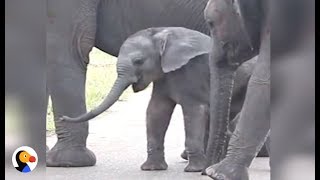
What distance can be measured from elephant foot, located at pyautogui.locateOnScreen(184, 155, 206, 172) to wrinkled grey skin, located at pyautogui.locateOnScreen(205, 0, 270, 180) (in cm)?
30

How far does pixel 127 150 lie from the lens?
372 cm

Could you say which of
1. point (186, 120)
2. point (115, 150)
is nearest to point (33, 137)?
point (186, 120)

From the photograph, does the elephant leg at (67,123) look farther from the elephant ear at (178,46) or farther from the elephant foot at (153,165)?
the elephant ear at (178,46)

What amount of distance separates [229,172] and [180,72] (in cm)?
78

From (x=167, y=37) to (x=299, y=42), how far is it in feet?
5.82

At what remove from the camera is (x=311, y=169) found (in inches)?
51.9

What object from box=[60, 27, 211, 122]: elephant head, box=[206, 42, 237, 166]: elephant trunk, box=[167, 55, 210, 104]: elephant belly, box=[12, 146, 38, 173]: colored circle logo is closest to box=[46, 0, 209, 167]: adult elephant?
box=[60, 27, 211, 122]: elephant head

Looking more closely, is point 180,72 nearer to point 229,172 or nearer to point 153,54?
point 153,54

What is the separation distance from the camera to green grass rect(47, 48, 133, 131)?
10.2 feet

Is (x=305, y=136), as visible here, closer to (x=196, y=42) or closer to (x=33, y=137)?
(x=33, y=137)

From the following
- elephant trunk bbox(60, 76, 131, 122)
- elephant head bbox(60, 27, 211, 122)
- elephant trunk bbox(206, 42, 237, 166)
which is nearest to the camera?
elephant trunk bbox(206, 42, 237, 166)

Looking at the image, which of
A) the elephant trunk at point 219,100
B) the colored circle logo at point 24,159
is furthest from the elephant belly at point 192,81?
the colored circle logo at point 24,159

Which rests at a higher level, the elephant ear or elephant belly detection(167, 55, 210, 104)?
the elephant ear

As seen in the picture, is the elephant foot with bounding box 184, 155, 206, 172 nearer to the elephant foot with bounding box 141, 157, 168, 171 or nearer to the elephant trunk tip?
the elephant foot with bounding box 141, 157, 168, 171
